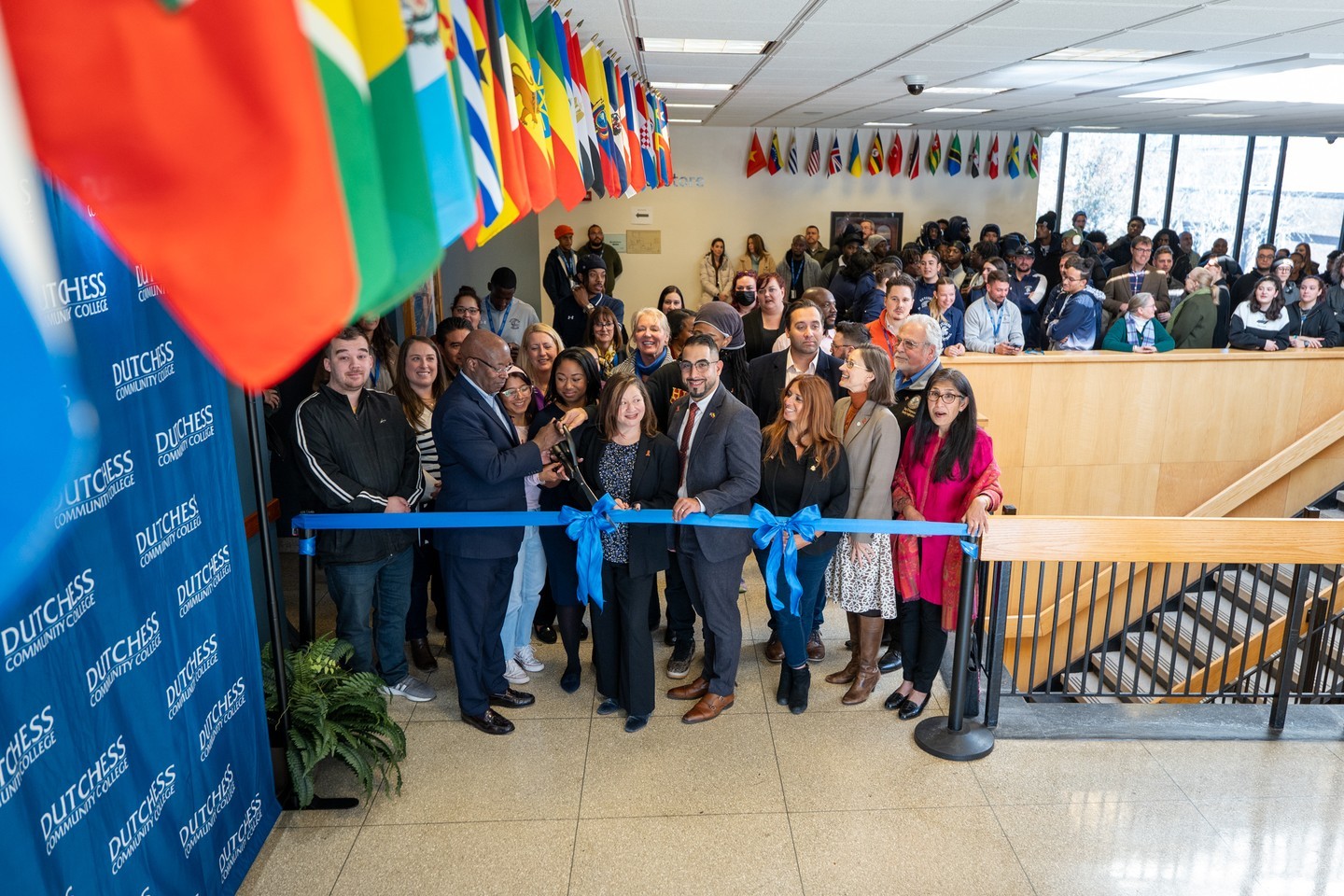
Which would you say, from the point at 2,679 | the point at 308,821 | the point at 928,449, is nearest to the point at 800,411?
the point at 928,449

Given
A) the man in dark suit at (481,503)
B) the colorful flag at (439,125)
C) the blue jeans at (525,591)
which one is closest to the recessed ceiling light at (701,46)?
the man in dark suit at (481,503)

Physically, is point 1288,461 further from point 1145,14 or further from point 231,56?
point 231,56

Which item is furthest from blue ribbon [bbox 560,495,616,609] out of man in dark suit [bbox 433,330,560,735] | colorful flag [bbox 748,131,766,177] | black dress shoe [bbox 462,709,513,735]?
colorful flag [bbox 748,131,766,177]

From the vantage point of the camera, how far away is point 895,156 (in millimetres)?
15047

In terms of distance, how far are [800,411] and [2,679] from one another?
116 inches

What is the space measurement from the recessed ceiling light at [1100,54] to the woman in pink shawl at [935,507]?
10.5 feet

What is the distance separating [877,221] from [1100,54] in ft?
31.1

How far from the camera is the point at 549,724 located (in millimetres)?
4234

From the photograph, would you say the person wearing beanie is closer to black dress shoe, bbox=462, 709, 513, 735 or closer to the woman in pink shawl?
black dress shoe, bbox=462, 709, 513, 735

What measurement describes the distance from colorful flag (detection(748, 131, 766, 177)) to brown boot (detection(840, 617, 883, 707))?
11.6 m

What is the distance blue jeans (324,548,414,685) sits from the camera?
415 cm

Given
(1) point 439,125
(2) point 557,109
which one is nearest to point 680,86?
(2) point 557,109

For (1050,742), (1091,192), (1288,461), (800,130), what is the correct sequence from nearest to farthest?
(1050,742) → (1288,461) → (800,130) → (1091,192)

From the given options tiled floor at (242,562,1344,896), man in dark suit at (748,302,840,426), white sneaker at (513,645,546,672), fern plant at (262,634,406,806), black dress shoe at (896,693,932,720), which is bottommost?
tiled floor at (242,562,1344,896)
